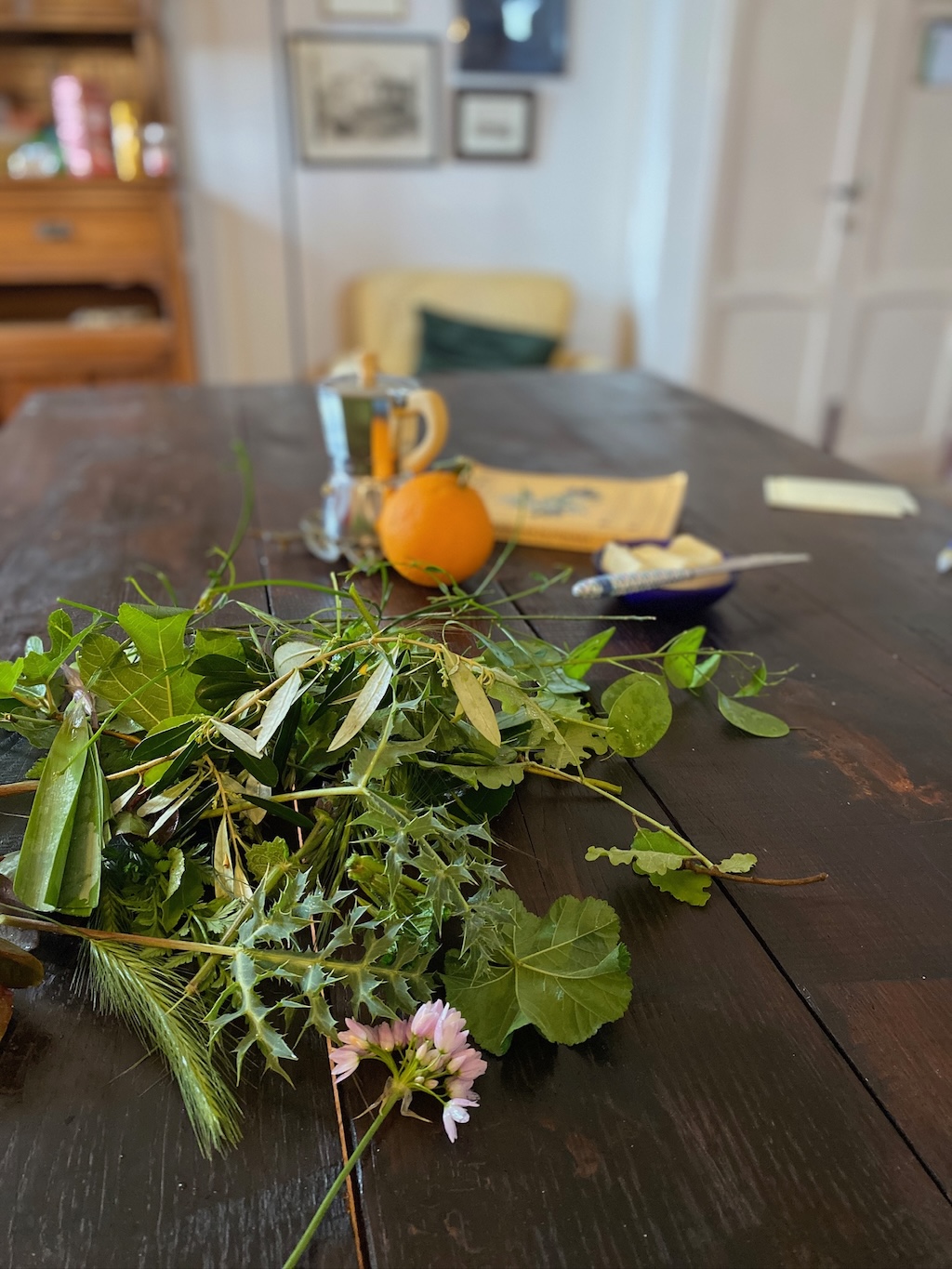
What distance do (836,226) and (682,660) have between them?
323cm

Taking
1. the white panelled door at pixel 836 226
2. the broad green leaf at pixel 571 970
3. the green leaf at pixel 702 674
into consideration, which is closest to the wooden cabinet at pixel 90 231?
the white panelled door at pixel 836 226

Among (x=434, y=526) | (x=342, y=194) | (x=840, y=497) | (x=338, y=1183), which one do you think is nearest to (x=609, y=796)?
(x=338, y=1183)

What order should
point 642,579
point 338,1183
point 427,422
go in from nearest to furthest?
point 338,1183 < point 642,579 < point 427,422

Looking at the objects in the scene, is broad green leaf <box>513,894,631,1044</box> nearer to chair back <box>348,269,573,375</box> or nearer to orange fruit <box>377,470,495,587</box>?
orange fruit <box>377,470,495,587</box>

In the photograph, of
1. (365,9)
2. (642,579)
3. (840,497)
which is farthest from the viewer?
(365,9)

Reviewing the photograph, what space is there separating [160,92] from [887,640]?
2.90 metres

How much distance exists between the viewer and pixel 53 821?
1.50 feet

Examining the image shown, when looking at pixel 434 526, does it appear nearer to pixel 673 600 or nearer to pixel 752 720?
pixel 673 600

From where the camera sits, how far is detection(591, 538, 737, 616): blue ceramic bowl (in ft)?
2.76

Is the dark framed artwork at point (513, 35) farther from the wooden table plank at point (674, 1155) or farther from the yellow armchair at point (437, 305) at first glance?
the wooden table plank at point (674, 1155)

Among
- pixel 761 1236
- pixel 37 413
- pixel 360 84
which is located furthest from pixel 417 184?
pixel 761 1236

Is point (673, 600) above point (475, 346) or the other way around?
above

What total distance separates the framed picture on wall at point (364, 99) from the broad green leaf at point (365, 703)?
321 cm

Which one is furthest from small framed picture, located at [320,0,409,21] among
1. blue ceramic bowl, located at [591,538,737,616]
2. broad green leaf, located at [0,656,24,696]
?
broad green leaf, located at [0,656,24,696]
